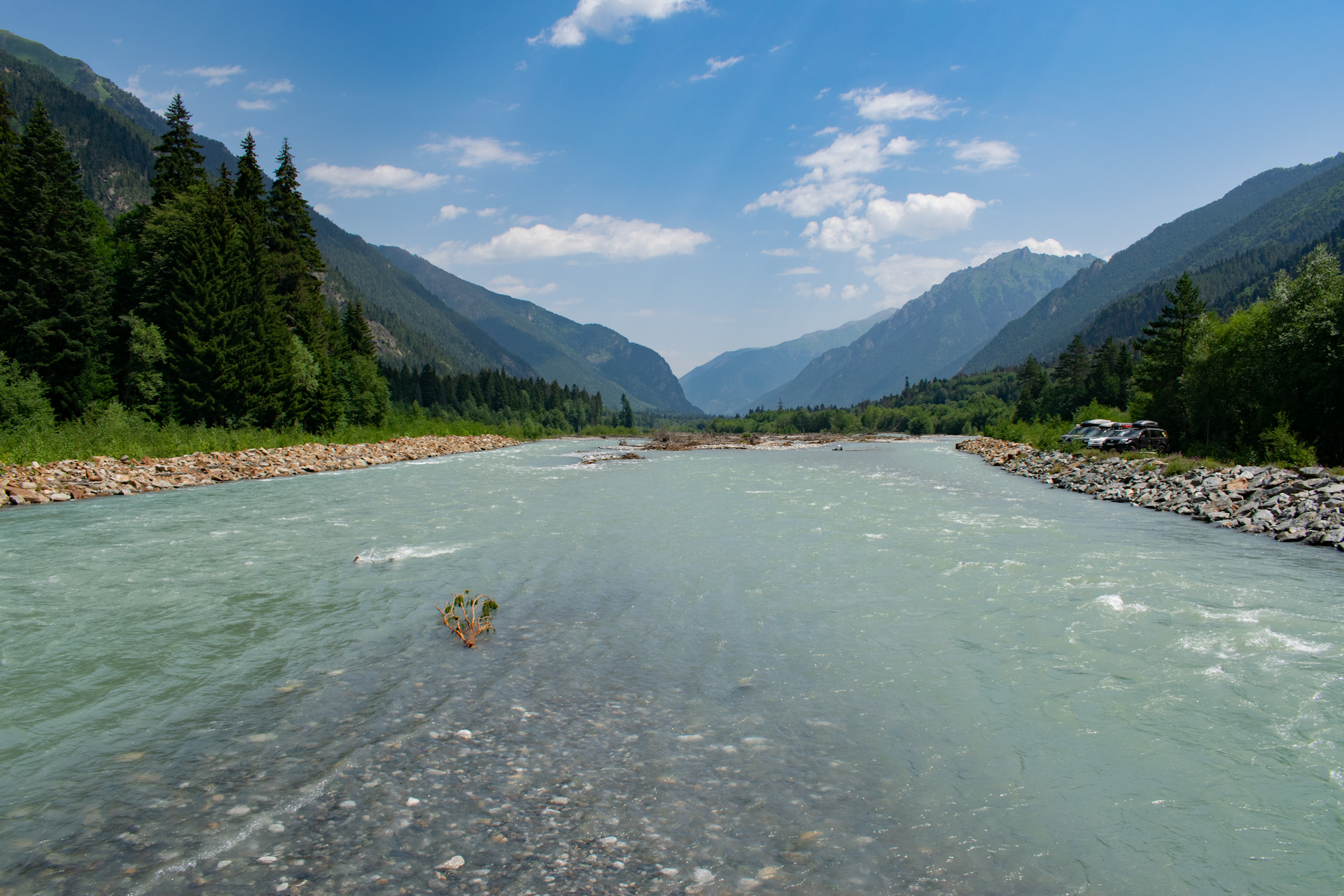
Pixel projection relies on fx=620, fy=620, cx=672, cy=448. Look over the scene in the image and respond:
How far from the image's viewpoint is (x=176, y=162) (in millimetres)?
43375

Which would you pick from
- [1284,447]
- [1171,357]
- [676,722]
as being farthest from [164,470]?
[1171,357]

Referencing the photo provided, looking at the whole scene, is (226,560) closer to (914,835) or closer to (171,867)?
(171,867)

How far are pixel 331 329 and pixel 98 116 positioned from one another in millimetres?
220254

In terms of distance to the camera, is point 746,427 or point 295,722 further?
point 746,427

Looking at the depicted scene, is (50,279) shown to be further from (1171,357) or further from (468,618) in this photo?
(1171,357)

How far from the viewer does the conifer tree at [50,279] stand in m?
32.2

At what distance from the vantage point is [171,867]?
4.14m

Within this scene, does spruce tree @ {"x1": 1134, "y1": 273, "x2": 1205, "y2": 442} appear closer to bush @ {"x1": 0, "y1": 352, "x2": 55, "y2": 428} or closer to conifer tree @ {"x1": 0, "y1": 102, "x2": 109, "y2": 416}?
bush @ {"x1": 0, "y1": 352, "x2": 55, "y2": 428}

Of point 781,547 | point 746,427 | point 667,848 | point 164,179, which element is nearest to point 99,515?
point 781,547

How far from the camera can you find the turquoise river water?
14.2 ft

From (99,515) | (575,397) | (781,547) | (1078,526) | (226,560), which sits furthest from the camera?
(575,397)

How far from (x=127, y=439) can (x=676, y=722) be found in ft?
121

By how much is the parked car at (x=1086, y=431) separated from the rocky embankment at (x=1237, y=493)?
9104 millimetres

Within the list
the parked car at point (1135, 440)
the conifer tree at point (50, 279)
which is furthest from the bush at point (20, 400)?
the parked car at point (1135, 440)
